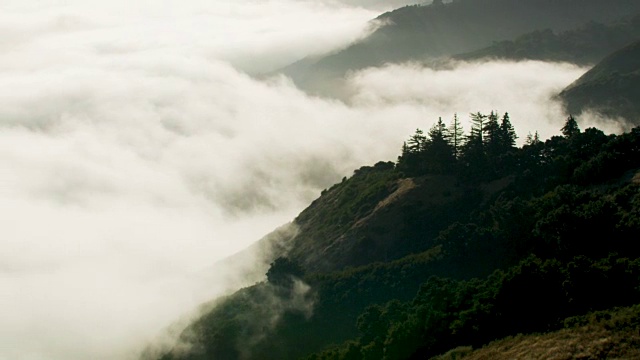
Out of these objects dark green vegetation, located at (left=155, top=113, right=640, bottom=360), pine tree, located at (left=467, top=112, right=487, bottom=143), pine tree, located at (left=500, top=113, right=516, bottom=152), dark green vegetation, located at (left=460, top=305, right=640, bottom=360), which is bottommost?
dark green vegetation, located at (left=460, top=305, right=640, bottom=360)

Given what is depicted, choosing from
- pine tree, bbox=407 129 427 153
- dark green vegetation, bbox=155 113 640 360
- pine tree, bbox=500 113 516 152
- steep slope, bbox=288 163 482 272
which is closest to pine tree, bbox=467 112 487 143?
dark green vegetation, bbox=155 113 640 360

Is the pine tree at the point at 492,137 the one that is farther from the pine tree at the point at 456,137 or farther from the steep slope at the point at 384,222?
the steep slope at the point at 384,222

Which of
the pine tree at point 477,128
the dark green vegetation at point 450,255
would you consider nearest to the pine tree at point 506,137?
the dark green vegetation at point 450,255

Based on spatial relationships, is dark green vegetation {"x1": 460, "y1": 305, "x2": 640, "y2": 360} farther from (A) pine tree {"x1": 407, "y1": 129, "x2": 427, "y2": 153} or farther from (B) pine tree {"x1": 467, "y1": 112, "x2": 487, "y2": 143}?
(A) pine tree {"x1": 407, "y1": 129, "x2": 427, "y2": 153}

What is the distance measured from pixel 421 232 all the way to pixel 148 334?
7458cm

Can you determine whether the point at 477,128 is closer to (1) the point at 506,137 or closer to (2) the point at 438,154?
(1) the point at 506,137

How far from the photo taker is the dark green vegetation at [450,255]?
69.3m

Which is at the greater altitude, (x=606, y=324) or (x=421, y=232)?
(x=421, y=232)

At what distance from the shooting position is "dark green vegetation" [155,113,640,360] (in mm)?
A: 69312

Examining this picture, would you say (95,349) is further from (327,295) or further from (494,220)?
(494,220)

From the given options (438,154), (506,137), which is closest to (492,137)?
(506,137)

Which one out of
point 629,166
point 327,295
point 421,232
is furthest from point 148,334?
point 629,166

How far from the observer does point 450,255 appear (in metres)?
121

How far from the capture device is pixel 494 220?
12488cm
